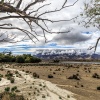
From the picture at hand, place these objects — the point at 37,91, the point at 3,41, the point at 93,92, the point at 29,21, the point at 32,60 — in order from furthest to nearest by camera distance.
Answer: the point at 32,60, the point at 93,92, the point at 37,91, the point at 3,41, the point at 29,21

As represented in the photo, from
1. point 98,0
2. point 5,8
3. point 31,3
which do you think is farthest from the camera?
point 98,0

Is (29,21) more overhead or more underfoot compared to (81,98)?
more overhead

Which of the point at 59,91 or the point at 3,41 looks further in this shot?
the point at 59,91

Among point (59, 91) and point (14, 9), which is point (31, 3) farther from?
point (59, 91)

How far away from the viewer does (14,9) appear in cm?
680

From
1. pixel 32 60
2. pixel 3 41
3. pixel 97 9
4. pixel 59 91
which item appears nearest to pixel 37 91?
pixel 59 91

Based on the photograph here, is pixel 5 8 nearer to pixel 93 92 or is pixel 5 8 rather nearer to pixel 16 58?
pixel 93 92

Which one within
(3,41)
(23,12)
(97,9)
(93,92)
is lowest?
(93,92)

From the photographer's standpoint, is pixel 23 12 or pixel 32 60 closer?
pixel 23 12

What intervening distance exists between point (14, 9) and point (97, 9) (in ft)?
47.4

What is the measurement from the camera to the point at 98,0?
2002 cm

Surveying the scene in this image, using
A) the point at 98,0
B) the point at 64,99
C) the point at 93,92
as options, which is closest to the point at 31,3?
the point at 98,0

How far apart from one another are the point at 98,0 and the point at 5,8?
14.2 meters

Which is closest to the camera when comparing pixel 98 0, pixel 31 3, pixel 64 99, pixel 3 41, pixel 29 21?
pixel 31 3
